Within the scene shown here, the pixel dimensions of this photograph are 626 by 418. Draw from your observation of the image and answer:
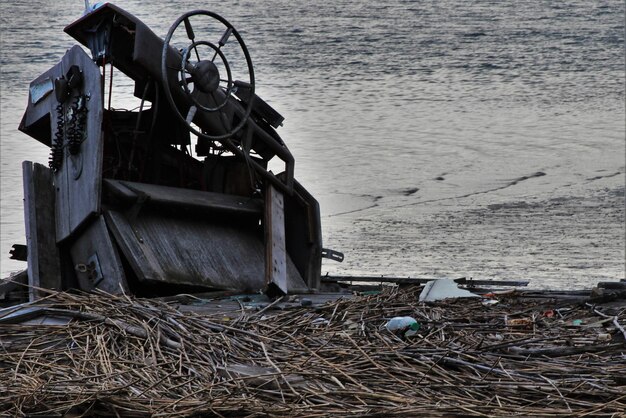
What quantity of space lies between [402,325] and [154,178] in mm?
4408

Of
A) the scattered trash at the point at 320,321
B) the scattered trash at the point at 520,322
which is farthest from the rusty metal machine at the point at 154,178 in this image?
the scattered trash at the point at 520,322

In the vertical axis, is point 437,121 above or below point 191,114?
below

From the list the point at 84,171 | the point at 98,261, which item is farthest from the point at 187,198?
the point at 98,261

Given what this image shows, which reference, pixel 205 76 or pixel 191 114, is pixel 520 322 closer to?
pixel 191 114

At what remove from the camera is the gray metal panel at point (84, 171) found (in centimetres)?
1076

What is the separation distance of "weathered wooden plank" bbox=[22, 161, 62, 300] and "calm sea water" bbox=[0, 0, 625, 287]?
6527 mm

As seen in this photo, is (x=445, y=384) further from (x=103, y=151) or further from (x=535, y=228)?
(x=535, y=228)

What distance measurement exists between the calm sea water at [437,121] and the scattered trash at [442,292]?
5913mm

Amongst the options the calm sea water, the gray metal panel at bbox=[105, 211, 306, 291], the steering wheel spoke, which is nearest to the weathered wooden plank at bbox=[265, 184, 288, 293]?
the gray metal panel at bbox=[105, 211, 306, 291]

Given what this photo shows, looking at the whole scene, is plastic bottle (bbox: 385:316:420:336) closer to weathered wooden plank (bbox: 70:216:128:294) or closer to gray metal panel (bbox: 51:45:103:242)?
weathered wooden plank (bbox: 70:216:128:294)

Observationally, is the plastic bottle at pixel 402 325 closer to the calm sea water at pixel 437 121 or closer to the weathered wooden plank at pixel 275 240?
the weathered wooden plank at pixel 275 240

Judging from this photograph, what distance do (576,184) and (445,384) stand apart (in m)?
17.4

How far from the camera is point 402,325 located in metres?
8.10

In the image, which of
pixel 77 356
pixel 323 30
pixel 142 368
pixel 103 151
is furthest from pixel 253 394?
pixel 323 30
